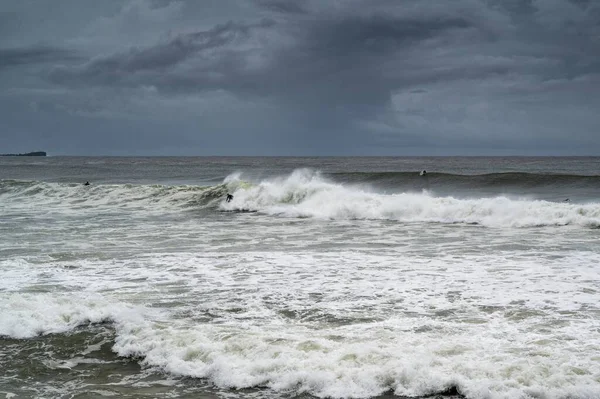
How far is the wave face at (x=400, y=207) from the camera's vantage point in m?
19.0

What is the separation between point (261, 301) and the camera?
28.8 feet

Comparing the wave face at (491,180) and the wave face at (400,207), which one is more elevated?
the wave face at (491,180)

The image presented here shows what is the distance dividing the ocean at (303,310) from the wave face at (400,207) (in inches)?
15.7

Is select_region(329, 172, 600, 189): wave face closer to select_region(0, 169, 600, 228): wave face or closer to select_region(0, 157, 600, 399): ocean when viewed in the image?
select_region(0, 169, 600, 228): wave face

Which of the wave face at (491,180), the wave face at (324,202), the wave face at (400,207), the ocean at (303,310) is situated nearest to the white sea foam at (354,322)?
the ocean at (303,310)

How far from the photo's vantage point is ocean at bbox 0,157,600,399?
586 cm

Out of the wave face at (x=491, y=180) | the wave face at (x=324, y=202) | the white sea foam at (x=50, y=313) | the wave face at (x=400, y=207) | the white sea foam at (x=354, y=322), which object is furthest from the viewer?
the wave face at (x=491, y=180)

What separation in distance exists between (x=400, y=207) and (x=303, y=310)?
1400cm

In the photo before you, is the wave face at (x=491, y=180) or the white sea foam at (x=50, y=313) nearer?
the white sea foam at (x=50, y=313)

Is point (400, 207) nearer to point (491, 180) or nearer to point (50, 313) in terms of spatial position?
point (50, 313)

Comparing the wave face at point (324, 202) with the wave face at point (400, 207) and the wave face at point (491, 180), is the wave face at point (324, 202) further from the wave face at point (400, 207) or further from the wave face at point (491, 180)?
the wave face at point (491, 180)

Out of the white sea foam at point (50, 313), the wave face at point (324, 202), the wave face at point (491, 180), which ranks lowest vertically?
the white sea foam at point (50, 313)

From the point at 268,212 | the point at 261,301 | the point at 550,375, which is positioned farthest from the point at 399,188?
the point at 550,375

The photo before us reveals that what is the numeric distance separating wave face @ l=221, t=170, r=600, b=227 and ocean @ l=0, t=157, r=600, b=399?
15.7 inches
